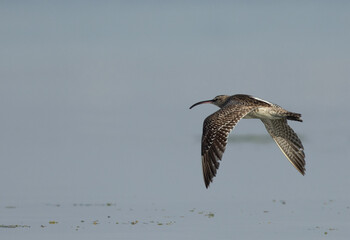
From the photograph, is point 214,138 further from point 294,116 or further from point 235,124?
point 294,116

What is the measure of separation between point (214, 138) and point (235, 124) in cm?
61

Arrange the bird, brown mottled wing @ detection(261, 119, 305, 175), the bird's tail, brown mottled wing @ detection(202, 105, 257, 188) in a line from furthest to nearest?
1. brown mottled wing @ detection(261, 119, 305, 175)
2. the bird's tail
3. the bird
4. brown mottled wing @ detection(202, 105, 257, 188)

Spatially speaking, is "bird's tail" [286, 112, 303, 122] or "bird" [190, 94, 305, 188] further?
"bird's tail" [286, 112, 303, 122]

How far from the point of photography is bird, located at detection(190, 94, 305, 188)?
15.1 meters

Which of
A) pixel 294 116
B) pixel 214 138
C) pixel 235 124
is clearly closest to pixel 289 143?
pixel 294 116

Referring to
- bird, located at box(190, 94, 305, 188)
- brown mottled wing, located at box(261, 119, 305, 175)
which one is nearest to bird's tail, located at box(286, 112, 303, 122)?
bird, located at box(190, 94, 305, 188)

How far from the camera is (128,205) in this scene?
723 inches

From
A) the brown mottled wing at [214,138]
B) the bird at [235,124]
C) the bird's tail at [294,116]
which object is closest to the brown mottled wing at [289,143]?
the bird at [235,124]

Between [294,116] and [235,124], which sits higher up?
[294,116]

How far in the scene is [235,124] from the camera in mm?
15805

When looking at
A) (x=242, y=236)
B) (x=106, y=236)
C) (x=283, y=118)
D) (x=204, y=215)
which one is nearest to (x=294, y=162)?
(x=283, y=118)

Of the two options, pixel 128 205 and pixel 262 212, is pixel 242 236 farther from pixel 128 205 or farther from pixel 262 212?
pixel 128 205

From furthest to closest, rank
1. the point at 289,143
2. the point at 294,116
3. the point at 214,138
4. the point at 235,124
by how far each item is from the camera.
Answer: the point at 289,143 → the point at 294,116 → the point at 235,124 → the point at 214,138

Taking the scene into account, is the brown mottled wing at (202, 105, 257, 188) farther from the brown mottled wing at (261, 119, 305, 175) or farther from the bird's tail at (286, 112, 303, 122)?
the brown mottled wing at (261, 119, 305, 175)
